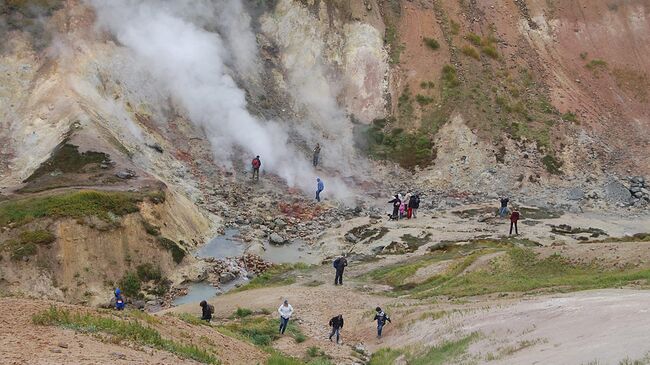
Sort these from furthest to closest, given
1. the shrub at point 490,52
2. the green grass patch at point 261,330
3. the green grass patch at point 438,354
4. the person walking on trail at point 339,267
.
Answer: the shrub at point 490,52
the person walking on trail at point 339,267
the green grass patch at point 261,330
the green grass patch at point 438,354

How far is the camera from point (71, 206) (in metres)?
31.0

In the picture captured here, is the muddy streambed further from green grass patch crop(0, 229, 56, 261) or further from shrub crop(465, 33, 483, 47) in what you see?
shrub crop(465, 33, 483, 47)

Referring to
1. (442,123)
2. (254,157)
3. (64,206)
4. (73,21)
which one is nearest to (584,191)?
(442,123)

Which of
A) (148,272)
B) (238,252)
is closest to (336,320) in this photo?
(148,272)

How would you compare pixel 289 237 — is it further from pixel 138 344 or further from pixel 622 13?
pixel 622 13

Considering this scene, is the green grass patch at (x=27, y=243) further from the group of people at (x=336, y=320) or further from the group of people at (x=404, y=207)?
the group of people at (x=404, y=207)

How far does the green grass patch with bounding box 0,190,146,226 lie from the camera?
1177 inches

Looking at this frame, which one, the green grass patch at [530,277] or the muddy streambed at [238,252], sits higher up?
the muddy streambed at [238,252]

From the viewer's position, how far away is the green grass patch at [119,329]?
47.1 feet

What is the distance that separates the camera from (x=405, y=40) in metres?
55.7

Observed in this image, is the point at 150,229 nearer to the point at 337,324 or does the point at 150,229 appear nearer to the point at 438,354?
the point at 337,324

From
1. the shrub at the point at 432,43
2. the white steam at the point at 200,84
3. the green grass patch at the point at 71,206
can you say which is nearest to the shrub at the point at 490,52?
the shrub at the point at 432,43

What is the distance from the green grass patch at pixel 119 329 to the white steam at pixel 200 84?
2951 cm

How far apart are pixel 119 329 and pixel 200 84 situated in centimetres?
3450
